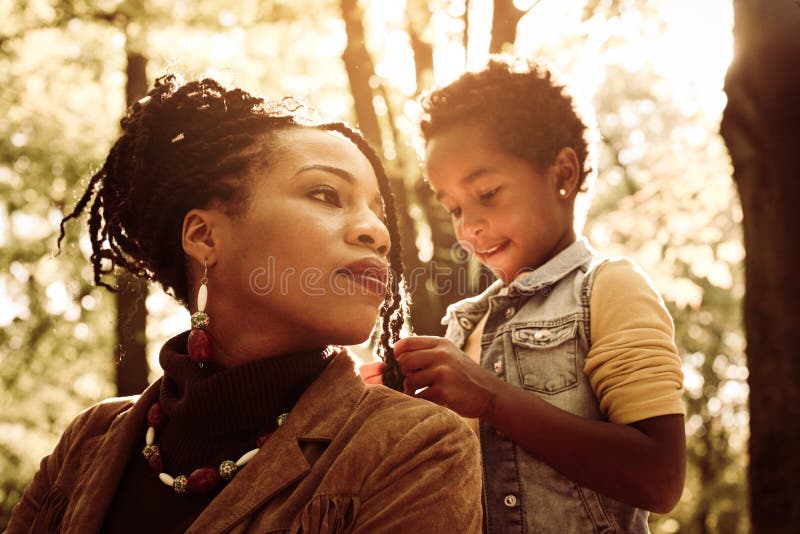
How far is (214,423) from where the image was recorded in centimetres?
236

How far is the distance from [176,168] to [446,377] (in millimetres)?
1296

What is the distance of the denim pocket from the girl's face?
44cm

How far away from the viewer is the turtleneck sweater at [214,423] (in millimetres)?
2289

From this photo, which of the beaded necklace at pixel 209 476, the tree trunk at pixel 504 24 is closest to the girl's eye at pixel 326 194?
the beaded necklace at pixel 209 476

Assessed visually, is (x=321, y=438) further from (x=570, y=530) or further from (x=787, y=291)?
(x=787, y=291)

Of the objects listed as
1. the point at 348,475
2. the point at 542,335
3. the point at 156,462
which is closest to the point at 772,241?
the point at 542,335

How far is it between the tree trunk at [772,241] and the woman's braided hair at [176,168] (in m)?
1.47

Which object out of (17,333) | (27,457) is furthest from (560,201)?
(27,457)

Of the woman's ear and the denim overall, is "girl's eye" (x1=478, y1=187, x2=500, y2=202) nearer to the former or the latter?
the denim overall

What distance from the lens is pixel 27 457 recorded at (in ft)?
67.9

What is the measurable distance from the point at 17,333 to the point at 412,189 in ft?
44.4

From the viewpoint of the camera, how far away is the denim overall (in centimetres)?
258

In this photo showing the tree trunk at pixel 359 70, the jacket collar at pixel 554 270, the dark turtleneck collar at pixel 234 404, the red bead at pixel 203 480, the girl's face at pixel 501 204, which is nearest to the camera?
the red bead at pixel 203 480

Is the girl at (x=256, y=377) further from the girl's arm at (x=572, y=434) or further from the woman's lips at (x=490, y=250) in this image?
the woman's lips at (x=490, y=250)
